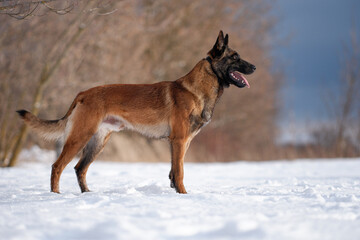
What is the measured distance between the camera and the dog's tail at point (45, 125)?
195 inches

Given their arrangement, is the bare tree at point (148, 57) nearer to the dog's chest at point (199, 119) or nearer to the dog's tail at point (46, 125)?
the dog's tail at point (46, 125)

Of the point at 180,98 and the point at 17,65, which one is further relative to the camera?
the point at 17,65

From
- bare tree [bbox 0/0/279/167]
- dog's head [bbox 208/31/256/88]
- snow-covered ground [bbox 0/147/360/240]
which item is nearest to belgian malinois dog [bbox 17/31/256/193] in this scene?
dog's head [bbox 208/31/256/88]

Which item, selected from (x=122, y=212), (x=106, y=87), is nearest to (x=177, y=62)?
(x=106, y=87)

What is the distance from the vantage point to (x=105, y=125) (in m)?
5.00

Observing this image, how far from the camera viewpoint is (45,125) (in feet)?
16.4

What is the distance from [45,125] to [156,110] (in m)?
1.46

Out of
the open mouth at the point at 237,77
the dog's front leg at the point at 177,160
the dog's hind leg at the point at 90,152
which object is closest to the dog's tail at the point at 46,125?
the dog's hind leg at the point at 90,152

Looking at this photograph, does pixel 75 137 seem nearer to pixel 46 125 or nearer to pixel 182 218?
pixel 46 125

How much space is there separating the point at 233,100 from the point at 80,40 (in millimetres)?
10616

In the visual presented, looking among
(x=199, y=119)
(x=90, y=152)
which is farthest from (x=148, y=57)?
(x=199, y=119)

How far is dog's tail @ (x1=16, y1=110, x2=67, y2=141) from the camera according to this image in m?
4.96

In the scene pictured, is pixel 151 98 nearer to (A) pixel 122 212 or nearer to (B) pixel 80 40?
(A) pixel 122 212

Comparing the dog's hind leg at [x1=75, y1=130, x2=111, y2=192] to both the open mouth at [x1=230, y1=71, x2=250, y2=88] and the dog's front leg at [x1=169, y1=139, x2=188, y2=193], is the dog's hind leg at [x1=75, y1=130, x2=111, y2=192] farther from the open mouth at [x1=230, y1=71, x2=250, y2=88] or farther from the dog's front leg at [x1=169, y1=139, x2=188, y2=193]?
the open mouth at [x1=230, y1=71, x2=250, y2=88]
